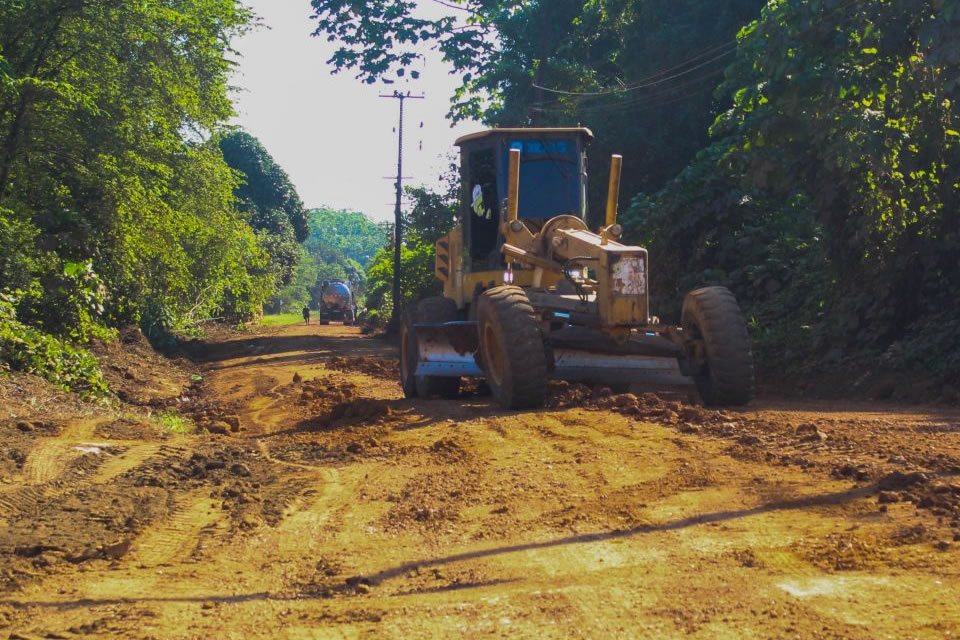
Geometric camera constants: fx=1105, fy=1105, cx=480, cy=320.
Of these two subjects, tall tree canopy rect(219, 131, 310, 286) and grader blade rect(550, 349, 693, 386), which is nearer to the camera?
grader blade rect(550, 349, 693, 386)

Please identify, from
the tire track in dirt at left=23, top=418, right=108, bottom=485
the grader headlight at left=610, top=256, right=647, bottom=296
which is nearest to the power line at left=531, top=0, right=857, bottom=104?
the grader headlight at left=610, top=256, right=647, bottom=296

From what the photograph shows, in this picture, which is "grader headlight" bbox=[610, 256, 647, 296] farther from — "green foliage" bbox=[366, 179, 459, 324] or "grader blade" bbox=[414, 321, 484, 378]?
"green foliage" bbox=[366, 179, 459, 324]

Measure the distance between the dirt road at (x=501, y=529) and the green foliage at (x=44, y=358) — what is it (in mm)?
4020

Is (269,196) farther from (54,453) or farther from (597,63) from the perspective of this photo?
(54,453)

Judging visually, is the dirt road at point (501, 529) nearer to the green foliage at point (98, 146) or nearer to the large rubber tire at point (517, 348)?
the large rubber tire at point (517, 348)

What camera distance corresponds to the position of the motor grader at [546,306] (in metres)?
11.1

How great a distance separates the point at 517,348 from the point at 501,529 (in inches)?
190

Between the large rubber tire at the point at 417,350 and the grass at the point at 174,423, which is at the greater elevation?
the large rubber tire at the point at 417,350

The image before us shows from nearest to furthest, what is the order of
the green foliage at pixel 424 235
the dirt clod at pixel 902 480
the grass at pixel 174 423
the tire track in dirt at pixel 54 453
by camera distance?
the dirt clod at pixel 902 480
the tire track in dirt at pixel 54 453
the grass at pixel 174 423
the green foliage at pixel 424 235

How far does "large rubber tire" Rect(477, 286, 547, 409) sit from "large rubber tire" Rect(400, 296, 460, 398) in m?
2.36

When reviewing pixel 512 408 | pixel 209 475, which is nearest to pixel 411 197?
pixel 512 408

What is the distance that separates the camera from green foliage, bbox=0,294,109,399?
46.6 feet

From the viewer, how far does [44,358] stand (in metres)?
14.6

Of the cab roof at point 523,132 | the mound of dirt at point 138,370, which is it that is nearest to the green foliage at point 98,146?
the mound of dirt at point 138,370
